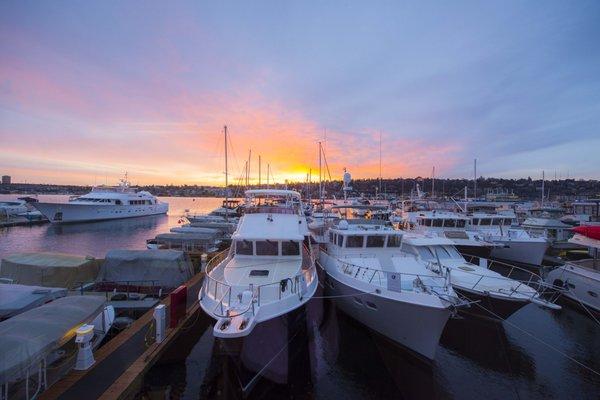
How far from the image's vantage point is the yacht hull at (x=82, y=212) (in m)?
55.4

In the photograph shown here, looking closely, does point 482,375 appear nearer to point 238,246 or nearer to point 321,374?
point 321,374

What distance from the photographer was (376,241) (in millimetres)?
15609

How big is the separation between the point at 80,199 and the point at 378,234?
67.1m

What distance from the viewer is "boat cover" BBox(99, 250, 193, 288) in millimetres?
15898

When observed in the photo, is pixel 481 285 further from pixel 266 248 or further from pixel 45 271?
pixel 45 271

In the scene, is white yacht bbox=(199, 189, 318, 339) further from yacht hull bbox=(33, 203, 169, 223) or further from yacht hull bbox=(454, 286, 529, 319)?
yacht hull bbox=(33, 203, 169, 223)

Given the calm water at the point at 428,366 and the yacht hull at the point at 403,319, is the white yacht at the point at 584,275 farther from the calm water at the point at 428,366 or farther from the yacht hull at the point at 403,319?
the yacht hull at the point at 403,319

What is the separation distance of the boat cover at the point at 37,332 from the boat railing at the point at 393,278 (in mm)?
9400

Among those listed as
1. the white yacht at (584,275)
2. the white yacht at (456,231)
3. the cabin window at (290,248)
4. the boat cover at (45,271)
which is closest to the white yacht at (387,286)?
the cabin window at (290,248)

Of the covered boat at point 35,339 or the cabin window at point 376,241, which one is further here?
the cabin window at point 376,241

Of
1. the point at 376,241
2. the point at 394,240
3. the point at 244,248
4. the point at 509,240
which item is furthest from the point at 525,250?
the point at 244,248

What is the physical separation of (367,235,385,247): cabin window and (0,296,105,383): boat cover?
37.5ft

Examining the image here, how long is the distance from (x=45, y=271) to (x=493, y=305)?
19.9 m

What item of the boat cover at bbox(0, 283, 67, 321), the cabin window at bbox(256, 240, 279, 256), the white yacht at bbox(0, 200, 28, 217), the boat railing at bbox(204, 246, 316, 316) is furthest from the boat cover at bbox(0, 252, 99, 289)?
the white yacht at bbox(0, 200, 28, 217)
